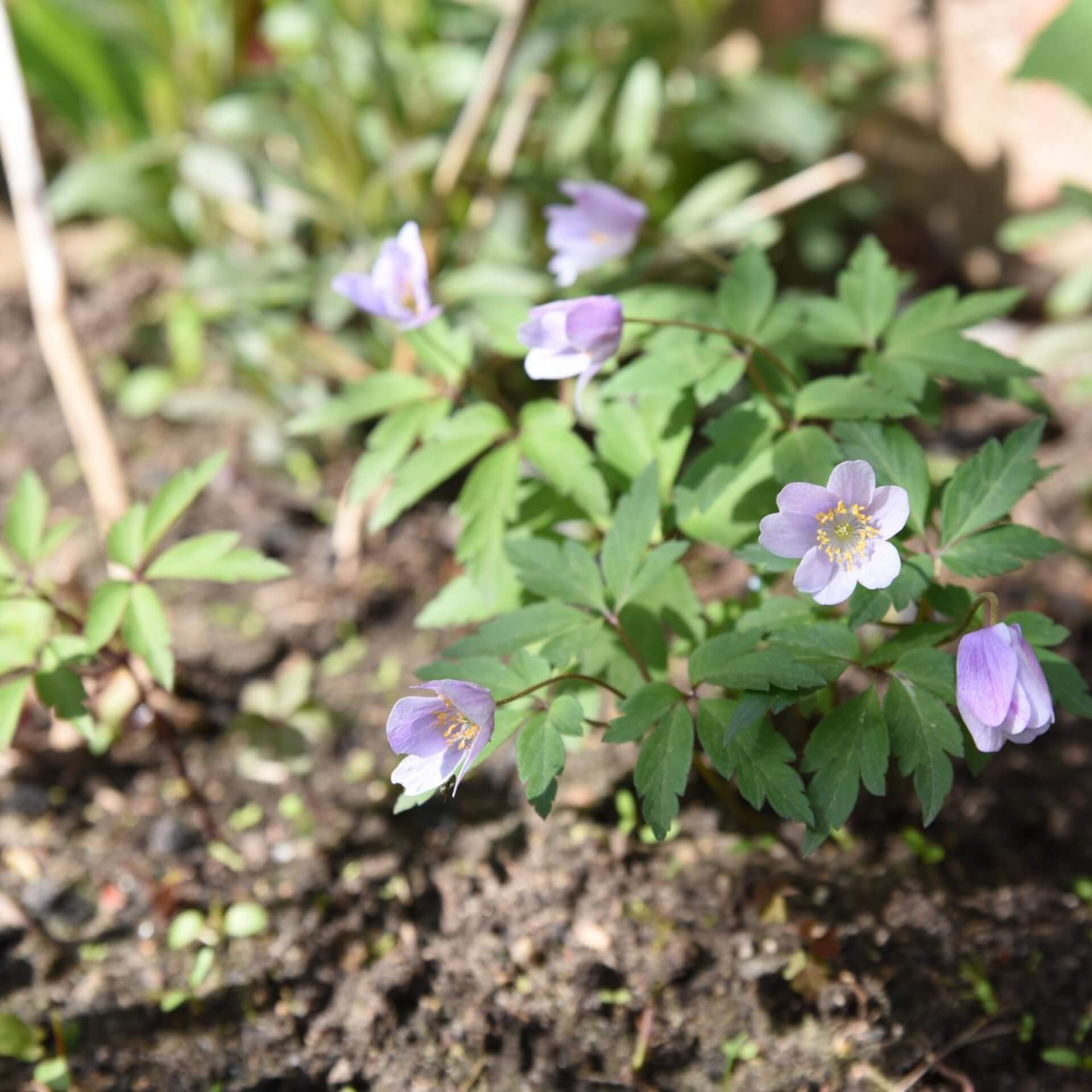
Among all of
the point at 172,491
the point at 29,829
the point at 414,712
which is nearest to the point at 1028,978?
the point at 414,712

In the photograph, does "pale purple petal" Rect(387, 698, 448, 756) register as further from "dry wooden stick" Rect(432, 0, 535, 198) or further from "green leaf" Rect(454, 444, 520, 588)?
"dry wooden stick" Rect(432, 0, 535, 198)

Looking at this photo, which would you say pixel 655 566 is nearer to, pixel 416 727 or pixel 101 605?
pixel 416 727

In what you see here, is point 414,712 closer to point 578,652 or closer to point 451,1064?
point 578,652

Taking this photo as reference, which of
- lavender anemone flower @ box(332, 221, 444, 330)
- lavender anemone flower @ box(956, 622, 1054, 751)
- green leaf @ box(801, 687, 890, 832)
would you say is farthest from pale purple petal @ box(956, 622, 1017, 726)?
lavender anemone flower @ box(332, 221, 444, 330)

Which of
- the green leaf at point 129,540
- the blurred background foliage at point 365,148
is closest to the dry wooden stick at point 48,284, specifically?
the blurred background foliage at point 365,148

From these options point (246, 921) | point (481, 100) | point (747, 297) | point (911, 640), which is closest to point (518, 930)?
point (246, 921)

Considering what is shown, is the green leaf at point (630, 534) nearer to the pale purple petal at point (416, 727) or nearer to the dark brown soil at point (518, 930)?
the pale purple petal at point (416, 727)
